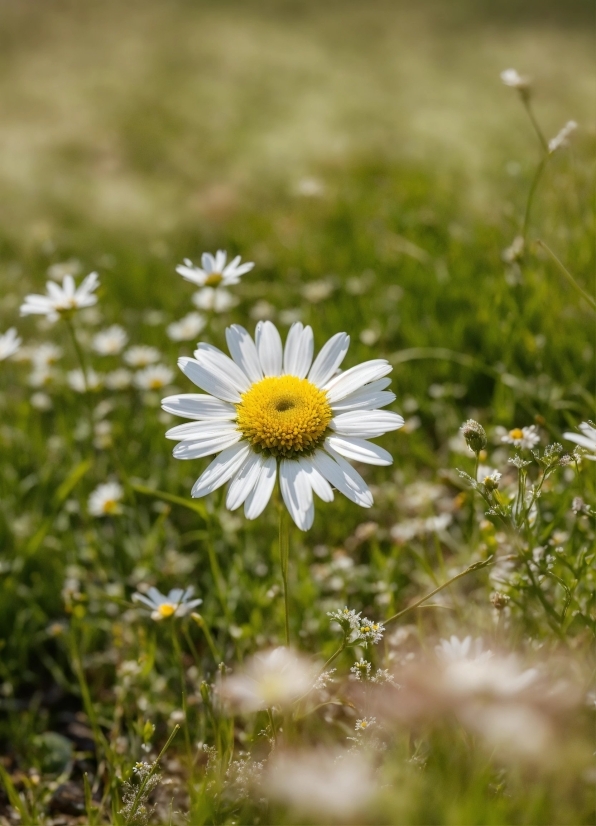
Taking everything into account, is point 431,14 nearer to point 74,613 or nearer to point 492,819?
point 74,613

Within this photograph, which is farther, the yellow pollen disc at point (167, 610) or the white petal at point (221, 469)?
the yellow pollen disc at point (167, 610)

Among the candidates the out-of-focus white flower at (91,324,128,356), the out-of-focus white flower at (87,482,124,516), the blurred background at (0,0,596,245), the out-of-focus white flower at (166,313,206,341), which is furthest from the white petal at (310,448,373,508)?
the blurred background at (0,0,596,245)

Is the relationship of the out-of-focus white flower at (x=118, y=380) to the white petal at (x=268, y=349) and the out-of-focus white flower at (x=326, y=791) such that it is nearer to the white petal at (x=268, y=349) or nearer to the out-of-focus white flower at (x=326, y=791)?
the white petal at (x=268, y=349)

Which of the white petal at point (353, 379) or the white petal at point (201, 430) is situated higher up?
the white petal at point (353, 379)

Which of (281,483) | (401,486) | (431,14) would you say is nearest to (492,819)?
(281,483)

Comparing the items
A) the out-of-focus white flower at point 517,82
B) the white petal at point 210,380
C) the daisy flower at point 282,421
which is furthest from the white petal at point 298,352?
the out-of-focus white flower at point 517,82

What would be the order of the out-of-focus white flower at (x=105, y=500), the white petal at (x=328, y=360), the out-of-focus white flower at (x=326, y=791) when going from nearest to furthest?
the out-of-focus white flower at (x=326, y=791), the white petal at (x=328, y=360), the out-of-focus white flower at (x=105, y=500)
